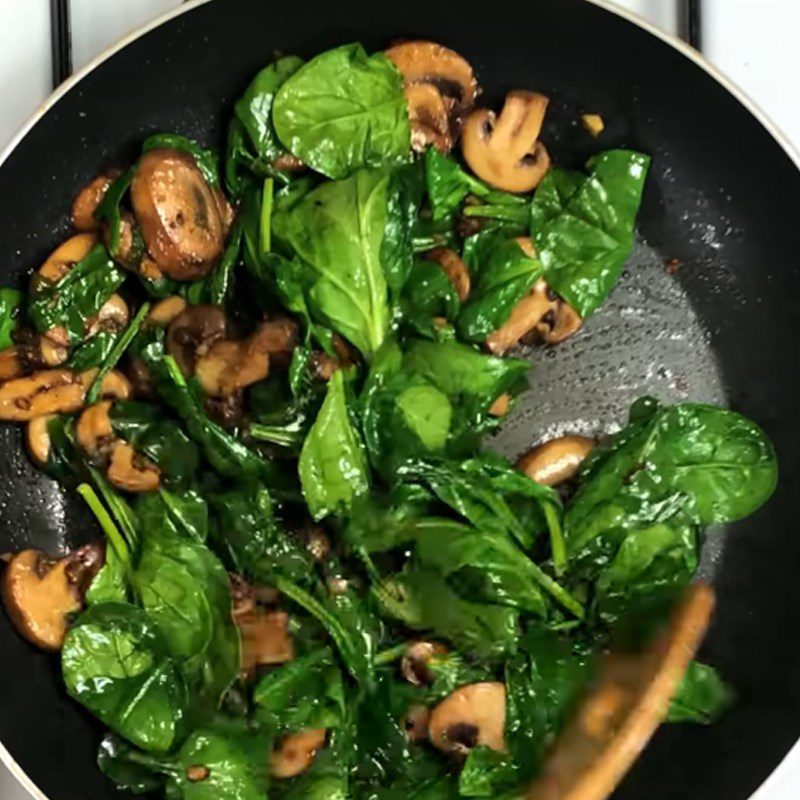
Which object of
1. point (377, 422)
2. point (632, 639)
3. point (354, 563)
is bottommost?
point (632, 639)

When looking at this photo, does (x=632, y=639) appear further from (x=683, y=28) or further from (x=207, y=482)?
(x=683, y=28)

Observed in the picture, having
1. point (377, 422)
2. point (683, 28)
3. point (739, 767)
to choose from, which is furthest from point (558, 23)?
point (739, 767)

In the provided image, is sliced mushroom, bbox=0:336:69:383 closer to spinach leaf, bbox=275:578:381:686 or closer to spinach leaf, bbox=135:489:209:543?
spinach leaf, bbox=135:489:209:543

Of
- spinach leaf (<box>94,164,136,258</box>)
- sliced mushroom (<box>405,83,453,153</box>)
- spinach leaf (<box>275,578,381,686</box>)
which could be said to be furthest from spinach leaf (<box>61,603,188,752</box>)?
sliced mushroom (<box>405,83,453,153</box>)

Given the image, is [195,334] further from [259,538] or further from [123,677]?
[123,677]

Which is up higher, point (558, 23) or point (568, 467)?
point (558, 23)

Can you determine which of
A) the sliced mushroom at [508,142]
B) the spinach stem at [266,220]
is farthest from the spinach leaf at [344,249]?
the sliced mushroom at [508,142]
